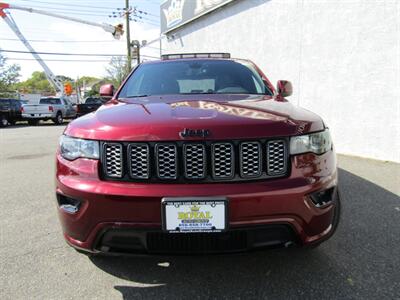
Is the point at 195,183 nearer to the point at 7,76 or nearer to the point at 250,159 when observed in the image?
the point at 250,159

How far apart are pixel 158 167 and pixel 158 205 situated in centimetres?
23

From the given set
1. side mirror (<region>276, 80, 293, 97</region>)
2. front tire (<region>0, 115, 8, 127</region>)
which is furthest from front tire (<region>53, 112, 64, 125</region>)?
side mirror (<region>276, 80, 293, 97</region>)

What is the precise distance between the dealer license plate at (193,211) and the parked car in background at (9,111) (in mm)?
20617

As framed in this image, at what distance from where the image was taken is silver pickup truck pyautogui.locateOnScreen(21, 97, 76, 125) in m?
21.2

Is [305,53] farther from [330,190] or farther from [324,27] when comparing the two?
[330,190]

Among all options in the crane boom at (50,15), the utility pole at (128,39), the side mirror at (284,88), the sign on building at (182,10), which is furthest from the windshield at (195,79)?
the utility pole at (128,39)

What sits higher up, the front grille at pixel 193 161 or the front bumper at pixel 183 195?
the front grille at pixel 193 161

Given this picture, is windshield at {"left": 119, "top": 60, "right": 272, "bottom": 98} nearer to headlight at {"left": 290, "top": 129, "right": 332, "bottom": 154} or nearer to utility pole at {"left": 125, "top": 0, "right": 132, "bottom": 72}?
headlight at {"left": 290, "top": 129, "right": 332, "bottom": 154}

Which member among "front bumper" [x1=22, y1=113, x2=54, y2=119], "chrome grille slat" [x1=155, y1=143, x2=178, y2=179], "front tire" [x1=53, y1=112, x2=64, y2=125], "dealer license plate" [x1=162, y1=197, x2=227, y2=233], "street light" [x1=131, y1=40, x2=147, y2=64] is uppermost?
"street light" [x1=131, y1=40, x2=147, y2=64]

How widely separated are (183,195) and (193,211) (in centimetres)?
11

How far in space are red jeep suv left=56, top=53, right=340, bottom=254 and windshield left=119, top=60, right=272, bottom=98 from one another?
1194mm

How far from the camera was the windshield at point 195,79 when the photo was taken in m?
3.52

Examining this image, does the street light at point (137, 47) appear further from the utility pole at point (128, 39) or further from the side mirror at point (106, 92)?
the side mirror at point (106, 92)

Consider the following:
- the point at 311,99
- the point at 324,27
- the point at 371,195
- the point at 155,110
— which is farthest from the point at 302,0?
the point at 155,110
